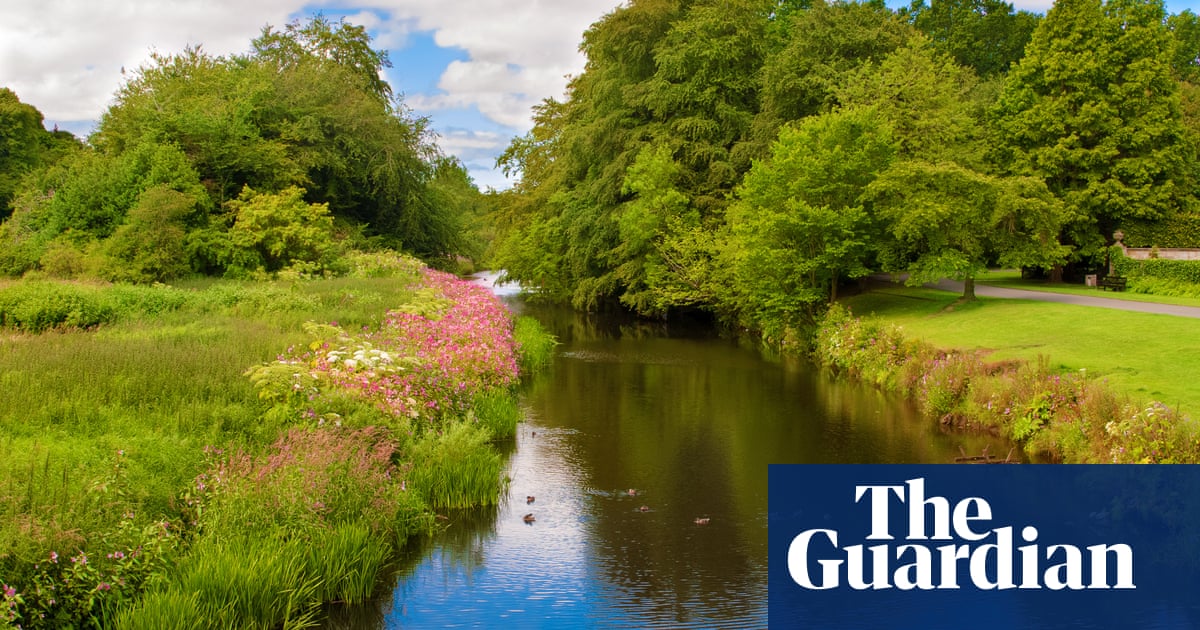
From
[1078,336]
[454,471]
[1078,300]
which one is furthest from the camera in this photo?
[1078,300]

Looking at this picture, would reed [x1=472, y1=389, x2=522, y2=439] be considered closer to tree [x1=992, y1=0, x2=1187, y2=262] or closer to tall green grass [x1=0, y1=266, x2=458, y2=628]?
tall green grass [x1=0, y1=266, x2=458, y2=628]

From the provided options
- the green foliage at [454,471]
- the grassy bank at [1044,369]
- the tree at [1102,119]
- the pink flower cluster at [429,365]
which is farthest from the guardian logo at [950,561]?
the tree at [1102,119]

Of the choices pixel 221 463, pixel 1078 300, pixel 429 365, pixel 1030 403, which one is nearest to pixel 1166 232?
pixel 1078 300

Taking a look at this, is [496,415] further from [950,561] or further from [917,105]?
[917,105]

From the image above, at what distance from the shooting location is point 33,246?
→ 29.2m

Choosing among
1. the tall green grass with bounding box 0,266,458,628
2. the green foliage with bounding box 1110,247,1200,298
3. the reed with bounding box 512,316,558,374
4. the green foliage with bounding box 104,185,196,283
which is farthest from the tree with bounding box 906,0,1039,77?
the tall green grass with bounding box 0,266,458,628

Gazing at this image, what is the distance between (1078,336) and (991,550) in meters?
12.0

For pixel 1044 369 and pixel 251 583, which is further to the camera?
pixel 1044 369

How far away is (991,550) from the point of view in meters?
11.2

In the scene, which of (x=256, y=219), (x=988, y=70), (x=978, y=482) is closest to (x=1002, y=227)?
(x=978, y=482)

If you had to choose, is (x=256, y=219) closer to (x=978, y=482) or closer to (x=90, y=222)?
(x=90, y=222)

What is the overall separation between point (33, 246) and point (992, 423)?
97.8 ft

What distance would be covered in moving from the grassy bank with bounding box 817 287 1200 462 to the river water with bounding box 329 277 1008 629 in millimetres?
954

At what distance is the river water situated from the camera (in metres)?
9.33
